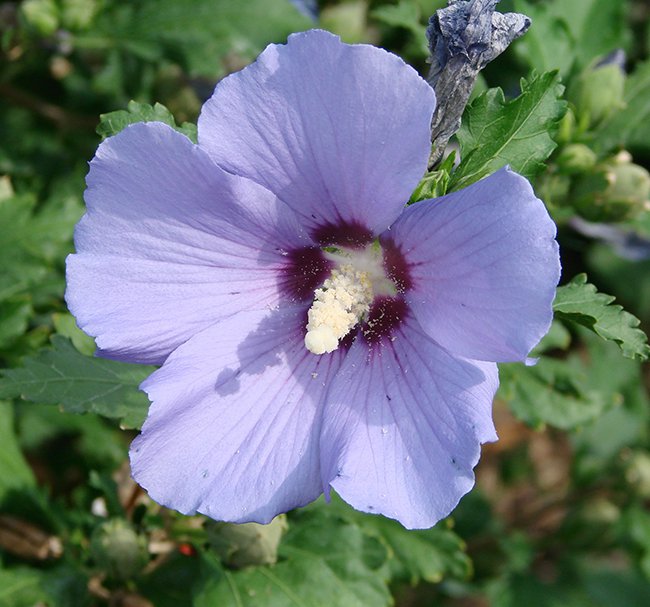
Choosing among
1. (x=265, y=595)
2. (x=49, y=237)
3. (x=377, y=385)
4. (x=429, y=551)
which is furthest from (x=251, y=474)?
(x=49, y=237)

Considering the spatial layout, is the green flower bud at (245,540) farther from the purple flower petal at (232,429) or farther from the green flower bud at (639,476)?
the green flower bud at (639,476)

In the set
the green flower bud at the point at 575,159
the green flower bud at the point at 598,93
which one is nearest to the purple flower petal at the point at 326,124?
the green flower bud at the point at 575,159

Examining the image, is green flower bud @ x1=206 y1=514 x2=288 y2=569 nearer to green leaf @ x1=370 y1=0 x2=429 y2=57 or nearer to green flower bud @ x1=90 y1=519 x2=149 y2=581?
green flower bud @ x1=90 y1=519 x2=149 y2=581

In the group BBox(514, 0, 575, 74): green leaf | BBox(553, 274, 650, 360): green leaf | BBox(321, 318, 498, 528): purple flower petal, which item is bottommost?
BBox(321, 318, 498, 528): purple flower petal

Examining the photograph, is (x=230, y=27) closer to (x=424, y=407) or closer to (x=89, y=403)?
(x=89, y=403)

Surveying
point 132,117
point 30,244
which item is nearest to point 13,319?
point 30,244

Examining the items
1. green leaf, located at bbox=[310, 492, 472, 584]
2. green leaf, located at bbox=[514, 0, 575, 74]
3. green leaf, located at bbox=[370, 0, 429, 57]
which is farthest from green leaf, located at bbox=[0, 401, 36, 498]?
green leaf, located at bbox=[514, 0, 575, 74]

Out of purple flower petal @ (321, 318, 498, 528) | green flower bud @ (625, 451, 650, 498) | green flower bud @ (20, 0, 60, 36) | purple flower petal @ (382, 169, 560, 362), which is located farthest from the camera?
green flower bud @ (625, 451, 650, 498)
